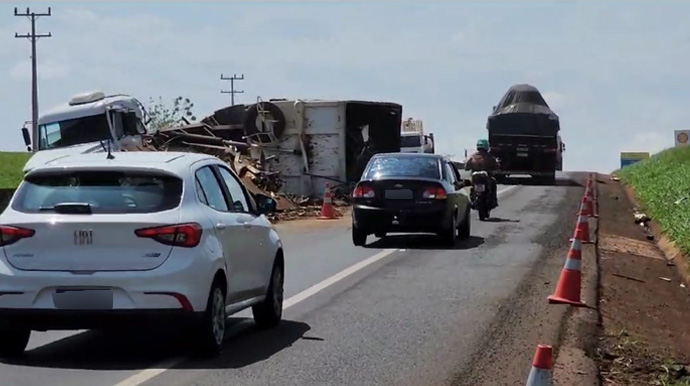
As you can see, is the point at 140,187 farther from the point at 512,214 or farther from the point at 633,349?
the point at 512,214

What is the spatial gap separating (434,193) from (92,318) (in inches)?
471

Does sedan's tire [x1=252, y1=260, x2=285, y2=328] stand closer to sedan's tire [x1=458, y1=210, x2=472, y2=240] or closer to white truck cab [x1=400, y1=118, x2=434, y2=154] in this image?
sedan's tire [x1=458, y1=210, x2=472, y2=240]

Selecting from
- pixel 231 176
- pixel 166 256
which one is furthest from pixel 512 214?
pixel 166 256

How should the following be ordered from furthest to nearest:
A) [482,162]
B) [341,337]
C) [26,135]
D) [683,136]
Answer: [683,136], [26,135], [482,162], [341,337]

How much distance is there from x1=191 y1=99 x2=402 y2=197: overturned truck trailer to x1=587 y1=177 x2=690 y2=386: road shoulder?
32.6 feet

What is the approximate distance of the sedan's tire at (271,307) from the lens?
12148mm

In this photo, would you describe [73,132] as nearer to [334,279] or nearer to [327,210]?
[327,210]

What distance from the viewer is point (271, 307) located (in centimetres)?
1221

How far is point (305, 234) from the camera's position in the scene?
84.3 feet

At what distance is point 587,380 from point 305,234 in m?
16.0

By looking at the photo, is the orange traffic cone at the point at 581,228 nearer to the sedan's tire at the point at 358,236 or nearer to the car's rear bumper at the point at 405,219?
the car's rear bumper at the point at 405,219

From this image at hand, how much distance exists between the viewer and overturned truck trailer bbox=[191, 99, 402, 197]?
115ft

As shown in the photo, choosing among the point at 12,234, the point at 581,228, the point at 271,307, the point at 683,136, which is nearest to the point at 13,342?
the point at 12,234

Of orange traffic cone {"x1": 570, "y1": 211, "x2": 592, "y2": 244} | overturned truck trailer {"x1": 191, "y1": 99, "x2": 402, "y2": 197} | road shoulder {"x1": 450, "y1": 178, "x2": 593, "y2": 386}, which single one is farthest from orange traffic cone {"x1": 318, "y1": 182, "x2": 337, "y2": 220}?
road shoulder {"x1": 450, "y1": 178, "x2": 593, "y2": 386}
